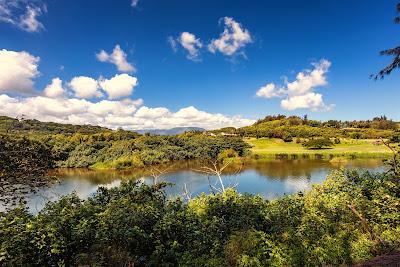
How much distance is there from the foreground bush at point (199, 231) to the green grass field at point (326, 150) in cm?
4743

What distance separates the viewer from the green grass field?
76.6 metres

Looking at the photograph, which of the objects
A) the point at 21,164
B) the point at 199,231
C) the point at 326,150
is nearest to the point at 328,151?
the point at 326,150

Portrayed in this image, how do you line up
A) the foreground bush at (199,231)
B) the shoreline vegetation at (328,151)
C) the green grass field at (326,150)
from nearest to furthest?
the foreground bush at (199,231) → the shoreline vegetation at (328,151) → the green grass field at (326,150)

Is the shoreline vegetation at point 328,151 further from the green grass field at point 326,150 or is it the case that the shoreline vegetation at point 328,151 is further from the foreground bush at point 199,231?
the foreground bush at point 199,231

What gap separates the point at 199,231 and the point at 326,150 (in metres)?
87.3

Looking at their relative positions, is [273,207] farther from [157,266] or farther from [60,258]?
[60,258]

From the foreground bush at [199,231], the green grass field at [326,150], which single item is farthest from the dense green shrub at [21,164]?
the green grass field at [326,150]

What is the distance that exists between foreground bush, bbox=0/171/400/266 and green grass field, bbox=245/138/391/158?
47.4 m

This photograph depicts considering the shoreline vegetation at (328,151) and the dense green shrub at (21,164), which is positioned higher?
the dense green shrub at (21,164)

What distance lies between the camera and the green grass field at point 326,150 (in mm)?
76575

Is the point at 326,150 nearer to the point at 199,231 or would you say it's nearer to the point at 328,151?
the point at 328,151

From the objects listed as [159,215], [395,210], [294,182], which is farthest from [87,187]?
[395,210]

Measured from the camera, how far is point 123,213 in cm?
1079

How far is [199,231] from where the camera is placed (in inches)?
434
